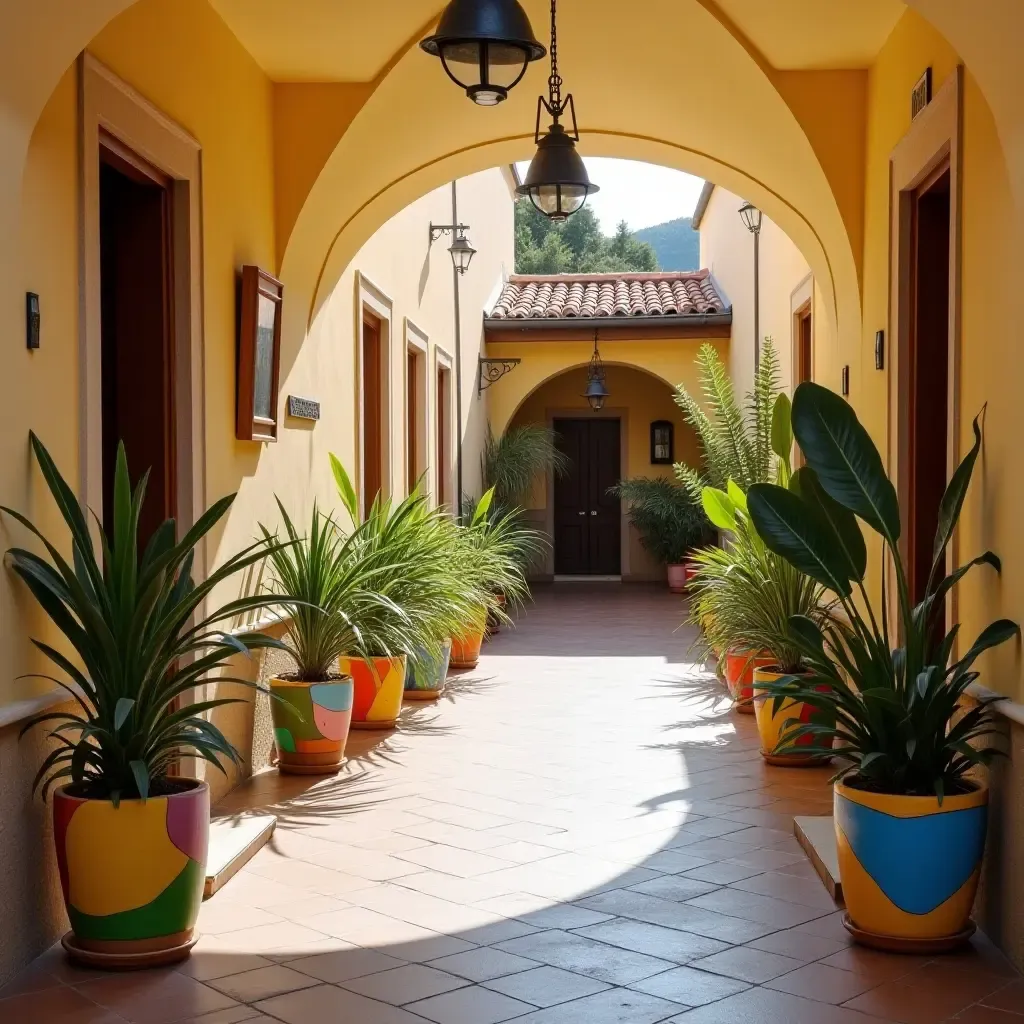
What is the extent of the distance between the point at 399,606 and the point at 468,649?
297cm

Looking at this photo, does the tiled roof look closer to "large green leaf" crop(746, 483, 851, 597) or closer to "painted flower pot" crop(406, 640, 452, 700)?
"painted flower pot" crop(406, 640, 452, 700)

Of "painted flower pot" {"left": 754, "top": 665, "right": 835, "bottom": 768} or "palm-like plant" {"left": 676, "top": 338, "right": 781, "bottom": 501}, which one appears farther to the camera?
"palm-like plant" {"left": 676, "top": 338, "right": 781, "bottom": 501}

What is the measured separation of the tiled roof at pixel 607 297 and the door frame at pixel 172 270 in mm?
10625

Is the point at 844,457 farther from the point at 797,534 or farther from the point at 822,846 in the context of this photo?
the point at 822,846

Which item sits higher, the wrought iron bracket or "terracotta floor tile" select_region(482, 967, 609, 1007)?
the wrought iron bracket

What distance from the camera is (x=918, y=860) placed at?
3473 millimetres

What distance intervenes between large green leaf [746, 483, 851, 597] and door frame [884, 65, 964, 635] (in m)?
0.53

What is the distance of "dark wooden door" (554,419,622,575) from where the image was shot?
59.4ft

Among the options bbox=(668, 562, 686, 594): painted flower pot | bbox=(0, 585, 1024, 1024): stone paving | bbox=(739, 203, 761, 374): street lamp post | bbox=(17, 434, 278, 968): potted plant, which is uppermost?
bbox=(739, 203, 761, 374): street lamp post

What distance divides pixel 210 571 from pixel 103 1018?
2384mm

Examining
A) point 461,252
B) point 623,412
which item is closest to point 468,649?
point 461,252

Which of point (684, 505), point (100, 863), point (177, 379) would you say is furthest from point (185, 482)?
point (684, 505)

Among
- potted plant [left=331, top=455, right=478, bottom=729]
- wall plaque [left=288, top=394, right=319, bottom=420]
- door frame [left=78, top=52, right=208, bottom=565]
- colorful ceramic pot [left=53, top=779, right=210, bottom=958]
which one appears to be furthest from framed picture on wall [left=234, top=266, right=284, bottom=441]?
colorful ceramic pot [left=53, top=779, right=210, bottom=958]

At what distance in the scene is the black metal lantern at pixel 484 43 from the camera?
3756 millimetres
